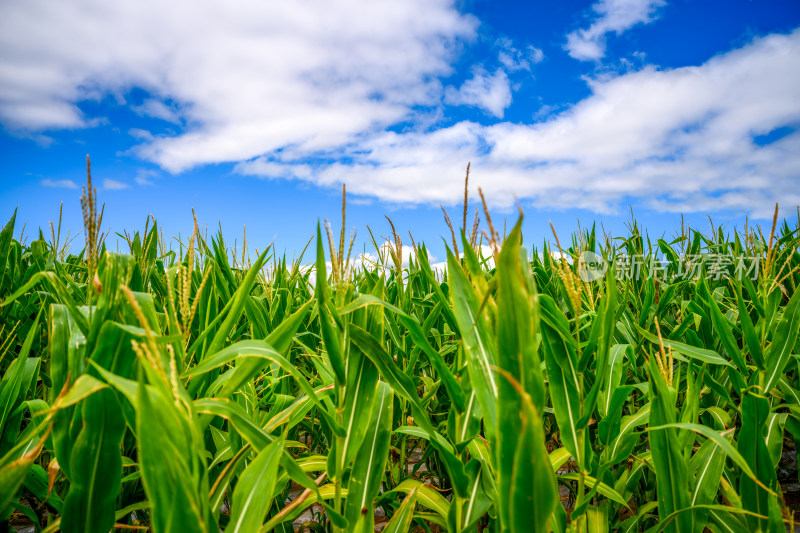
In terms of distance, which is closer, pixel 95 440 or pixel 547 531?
pixel 547 531

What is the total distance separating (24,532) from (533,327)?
2.74m

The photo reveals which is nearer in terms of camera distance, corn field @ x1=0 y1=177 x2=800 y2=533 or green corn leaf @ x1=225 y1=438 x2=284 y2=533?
corn field @ x1=0 y1=177 x2=800 y2=533

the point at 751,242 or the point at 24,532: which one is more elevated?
the point at 751,242

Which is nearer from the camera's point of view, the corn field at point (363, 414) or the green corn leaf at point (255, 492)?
the corn field at point (363, 414)

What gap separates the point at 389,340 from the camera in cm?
222

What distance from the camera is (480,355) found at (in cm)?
99

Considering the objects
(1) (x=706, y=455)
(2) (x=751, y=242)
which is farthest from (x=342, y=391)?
(2) (x=751, y=242)

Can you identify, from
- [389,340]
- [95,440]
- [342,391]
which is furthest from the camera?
[389,340]

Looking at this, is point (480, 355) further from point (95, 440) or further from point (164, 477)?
point (95, 440)

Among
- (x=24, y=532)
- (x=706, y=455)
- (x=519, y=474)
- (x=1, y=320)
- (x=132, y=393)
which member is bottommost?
(x=24, y=532)

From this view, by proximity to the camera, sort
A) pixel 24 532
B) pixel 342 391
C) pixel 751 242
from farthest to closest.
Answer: pixel 751 242 → pixel 24 532 → pixel 342 391

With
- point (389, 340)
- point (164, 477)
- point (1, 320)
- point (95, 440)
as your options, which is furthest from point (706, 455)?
point (1, 320)

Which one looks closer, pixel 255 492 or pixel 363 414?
pixel 255 492

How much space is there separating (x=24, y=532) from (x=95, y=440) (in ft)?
6.01
